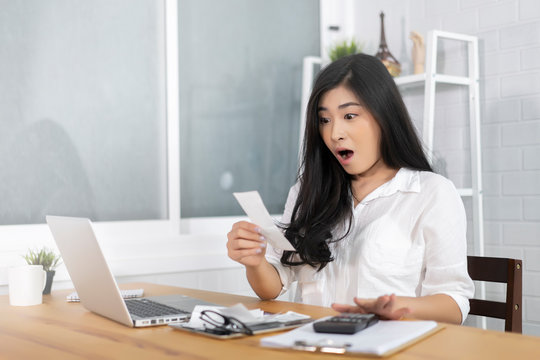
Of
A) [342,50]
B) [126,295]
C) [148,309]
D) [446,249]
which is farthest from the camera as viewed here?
[342,50]

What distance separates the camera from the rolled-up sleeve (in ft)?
5.33

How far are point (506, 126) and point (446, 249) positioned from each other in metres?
1.18

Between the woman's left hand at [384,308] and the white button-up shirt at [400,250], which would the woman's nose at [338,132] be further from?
the woman's left hand at [384,308]

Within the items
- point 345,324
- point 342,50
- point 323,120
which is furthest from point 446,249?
point 342,50

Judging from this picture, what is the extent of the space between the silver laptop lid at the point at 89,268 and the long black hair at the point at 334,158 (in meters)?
0.58

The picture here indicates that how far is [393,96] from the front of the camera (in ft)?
6.02

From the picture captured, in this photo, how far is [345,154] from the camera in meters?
1.85

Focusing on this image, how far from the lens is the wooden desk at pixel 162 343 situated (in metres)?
1.00

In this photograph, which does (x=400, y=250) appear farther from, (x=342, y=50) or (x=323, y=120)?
(x=342, y=50)

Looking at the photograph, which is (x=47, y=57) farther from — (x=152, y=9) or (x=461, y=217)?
(x=461, y=217)

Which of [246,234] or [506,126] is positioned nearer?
[246,234]

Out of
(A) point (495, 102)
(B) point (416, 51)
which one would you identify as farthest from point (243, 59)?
(A) point (495, 102)

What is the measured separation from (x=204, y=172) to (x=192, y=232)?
267mm

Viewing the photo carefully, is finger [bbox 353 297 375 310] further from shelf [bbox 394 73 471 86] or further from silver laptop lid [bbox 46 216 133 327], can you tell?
shelf [bbox 394 73 471 86]
